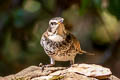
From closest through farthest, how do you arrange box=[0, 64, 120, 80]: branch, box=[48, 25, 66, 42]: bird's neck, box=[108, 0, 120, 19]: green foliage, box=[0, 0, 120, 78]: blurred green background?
box=[0, 64, 120, 80]: branch < box=[48, 25, 66, 42]: bird's neck < box=[108, 0, 120, 19]: green foliage < box=[0, 0, 120, 78]: blurred green background

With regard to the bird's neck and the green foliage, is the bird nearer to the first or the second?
the bird's neck

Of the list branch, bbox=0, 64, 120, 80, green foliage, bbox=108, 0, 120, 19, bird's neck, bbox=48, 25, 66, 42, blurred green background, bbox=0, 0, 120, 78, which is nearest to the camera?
branch, bbox=0, 64, 120, 80

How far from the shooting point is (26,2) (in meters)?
5.77

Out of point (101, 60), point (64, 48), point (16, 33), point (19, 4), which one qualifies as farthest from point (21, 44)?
point (64, 48)

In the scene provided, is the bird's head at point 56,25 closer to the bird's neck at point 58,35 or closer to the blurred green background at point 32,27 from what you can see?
the bird's neck at point 58,35

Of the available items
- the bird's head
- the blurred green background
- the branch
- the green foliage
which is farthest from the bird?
the blurred green background

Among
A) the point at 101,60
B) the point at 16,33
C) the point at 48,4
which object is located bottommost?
the point at 101,60

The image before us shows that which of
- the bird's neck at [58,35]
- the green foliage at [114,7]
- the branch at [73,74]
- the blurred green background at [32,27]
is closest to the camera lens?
the branch at [73,74]

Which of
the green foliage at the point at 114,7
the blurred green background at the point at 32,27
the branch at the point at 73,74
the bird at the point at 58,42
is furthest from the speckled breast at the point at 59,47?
the blurred green background at the point at 32,27

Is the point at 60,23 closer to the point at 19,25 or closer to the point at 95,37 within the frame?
the point at 19,25

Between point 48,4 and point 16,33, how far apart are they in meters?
0.59

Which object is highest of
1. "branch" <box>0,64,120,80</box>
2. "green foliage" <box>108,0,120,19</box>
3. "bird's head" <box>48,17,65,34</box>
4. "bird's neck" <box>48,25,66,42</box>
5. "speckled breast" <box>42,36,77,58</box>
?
"green foliage" <box>108,0,120,19</box>

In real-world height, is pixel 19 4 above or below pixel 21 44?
above

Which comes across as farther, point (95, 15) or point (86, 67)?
point (95, 15)
